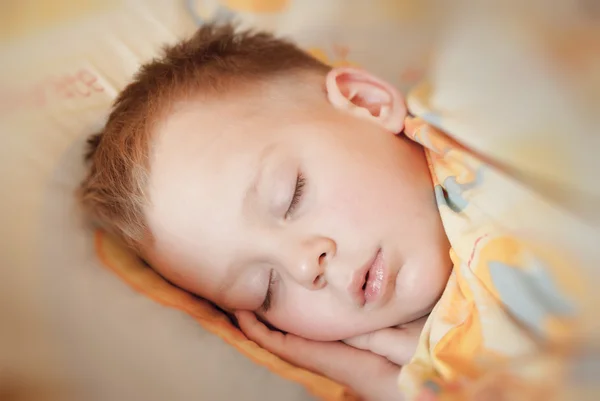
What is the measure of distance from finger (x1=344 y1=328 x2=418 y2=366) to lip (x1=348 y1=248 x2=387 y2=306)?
0.26 feet

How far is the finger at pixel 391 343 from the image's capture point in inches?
32.4

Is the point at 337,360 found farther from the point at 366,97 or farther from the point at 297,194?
the point at 366,97

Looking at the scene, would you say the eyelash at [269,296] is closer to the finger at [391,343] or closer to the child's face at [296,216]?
the child's face at [296,216]

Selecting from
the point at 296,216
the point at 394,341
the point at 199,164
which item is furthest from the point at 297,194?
the point at 394,341

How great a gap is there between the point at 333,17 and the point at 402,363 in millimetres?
731

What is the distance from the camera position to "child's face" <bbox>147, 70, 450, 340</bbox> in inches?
31.0

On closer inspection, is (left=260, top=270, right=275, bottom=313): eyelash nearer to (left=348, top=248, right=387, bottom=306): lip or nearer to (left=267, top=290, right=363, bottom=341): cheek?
(left=267, top=290, right=363, bottom=341): cheek

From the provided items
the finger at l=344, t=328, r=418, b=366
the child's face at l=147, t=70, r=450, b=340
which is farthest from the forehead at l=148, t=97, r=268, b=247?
the finger at l=344, t=328, r=418, b=366

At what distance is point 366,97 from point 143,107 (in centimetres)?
37

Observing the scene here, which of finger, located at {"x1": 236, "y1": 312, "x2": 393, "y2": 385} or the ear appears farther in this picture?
the ear

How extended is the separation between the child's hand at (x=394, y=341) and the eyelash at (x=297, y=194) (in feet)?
0.72

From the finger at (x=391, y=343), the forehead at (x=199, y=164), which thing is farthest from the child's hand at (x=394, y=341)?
the forehead at (x=199, y=164)

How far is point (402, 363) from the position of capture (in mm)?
823

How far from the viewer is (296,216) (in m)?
0.81
